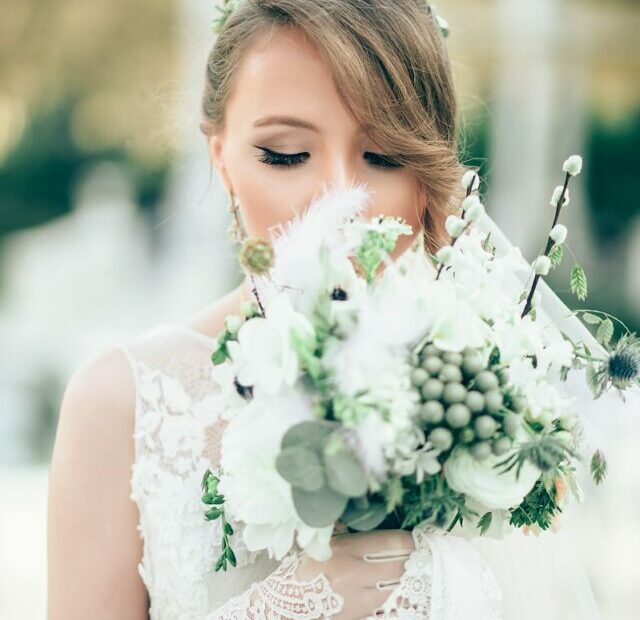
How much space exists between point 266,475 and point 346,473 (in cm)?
16

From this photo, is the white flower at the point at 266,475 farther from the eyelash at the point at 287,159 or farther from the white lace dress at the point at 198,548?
the eyelash at the point at 287,159

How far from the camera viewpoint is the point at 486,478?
141 centimetres

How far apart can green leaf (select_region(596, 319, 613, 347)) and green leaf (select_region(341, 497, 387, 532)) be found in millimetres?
495

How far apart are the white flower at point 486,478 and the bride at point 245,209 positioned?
0.63 meters

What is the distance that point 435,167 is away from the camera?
2.04 metres

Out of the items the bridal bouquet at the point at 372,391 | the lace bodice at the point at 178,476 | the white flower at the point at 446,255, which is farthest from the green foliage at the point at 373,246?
the lace bodice at the point at 178,476

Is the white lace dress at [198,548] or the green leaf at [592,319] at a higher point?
the green leaf at [592,319]

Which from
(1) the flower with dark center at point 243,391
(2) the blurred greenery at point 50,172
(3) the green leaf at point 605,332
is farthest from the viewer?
(2) the blurred greenery at point 50,172

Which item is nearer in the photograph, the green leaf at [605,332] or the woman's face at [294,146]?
the green leaf at [605,332]

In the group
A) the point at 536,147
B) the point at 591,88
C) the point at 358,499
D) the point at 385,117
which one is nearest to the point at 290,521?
the point at 358,499

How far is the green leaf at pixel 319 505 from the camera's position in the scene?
134 centimetres

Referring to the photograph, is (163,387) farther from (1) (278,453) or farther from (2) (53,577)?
(1) (278,453)

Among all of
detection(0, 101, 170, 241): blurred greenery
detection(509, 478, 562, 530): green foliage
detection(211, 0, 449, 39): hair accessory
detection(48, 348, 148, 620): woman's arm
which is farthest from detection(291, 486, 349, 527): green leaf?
detection(0, 101, 170, 241): blurred greenery

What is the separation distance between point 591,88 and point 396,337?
7717mm
